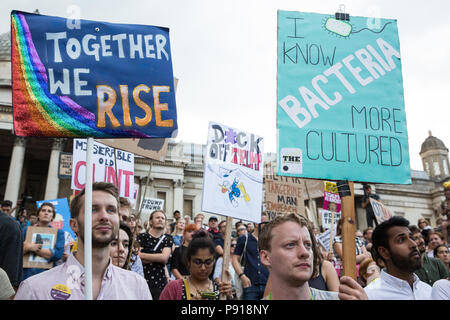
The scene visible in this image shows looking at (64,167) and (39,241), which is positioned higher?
(64,167)

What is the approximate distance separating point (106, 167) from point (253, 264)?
3.34 m

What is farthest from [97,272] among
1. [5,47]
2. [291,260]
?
[5,47]

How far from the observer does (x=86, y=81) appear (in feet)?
9.77

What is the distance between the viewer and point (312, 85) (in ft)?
12.0

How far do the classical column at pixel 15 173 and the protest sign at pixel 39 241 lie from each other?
23.2 metres

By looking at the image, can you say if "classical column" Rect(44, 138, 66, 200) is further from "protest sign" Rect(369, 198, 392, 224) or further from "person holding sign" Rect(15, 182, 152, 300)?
"person holding sign" Rect(15, 182, 152, 300)

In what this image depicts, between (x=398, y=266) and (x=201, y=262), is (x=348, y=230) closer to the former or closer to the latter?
(x=398, y=266)

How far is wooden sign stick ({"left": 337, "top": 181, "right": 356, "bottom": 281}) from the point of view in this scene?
3.01 metres

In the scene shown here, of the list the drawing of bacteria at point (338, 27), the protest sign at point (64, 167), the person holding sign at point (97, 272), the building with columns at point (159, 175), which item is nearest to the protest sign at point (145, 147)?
the person holding sign at point (97, 272)

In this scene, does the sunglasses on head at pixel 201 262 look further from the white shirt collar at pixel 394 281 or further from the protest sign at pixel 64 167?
the protest sign at pixel 64 167

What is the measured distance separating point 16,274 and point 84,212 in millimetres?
1827

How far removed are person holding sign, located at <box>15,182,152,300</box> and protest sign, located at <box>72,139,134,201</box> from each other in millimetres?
4658

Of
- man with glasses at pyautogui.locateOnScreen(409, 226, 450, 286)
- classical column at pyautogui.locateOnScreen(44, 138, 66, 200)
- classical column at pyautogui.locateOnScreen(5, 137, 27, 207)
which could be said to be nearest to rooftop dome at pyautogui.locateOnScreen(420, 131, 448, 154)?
classical column at pyautogui.locateOnScreen(44, 138, 66, 200)
